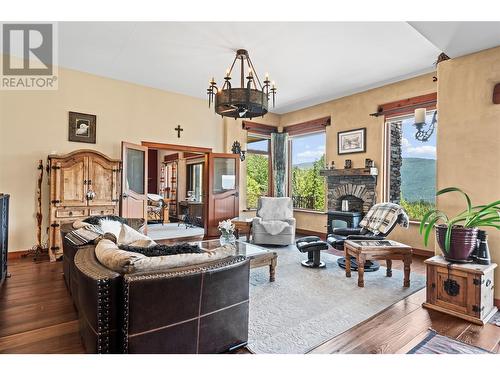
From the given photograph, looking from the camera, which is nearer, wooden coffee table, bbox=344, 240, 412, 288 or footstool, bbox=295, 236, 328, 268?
wooden coffee table, bbox=344, 240, 412, 288

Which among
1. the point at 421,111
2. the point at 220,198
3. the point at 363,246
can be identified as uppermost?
the point at 421,111

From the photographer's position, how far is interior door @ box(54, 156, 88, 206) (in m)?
4.15

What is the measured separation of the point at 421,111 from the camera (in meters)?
3.85

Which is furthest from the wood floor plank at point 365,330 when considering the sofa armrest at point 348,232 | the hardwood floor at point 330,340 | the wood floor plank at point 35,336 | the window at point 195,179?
the window at point 195,179

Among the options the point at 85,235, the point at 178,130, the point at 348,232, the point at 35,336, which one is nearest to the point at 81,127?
the point at 178,130

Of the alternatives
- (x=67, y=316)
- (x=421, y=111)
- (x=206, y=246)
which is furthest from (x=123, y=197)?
(x=421, y=111)

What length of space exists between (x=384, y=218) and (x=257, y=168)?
381cm

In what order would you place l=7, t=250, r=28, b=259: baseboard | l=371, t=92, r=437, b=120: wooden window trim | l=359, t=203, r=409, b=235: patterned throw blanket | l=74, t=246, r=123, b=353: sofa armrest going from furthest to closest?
l=371, t=92, r=437, b=120: wooden window trim → l=7, t=250, r=28, b=259: baseboard → l=359, t=203, r=409, b=235: patterned throw blanket → l=74, t=246, r=123, b=353: sofa armrest

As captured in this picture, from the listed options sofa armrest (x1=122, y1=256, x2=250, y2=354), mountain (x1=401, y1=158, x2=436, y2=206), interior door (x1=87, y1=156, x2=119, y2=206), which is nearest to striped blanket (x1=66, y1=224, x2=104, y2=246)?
sofa armrest (x1=122, y1=256, x2=250, y2=354)

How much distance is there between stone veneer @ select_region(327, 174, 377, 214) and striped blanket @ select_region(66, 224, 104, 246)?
178 inches

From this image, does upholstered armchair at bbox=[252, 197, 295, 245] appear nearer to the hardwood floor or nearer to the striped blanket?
the hardwood floor

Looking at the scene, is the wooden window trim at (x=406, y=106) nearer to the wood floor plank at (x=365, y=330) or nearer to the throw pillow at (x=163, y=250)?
the wood floor plank at (x=365, y=330)
